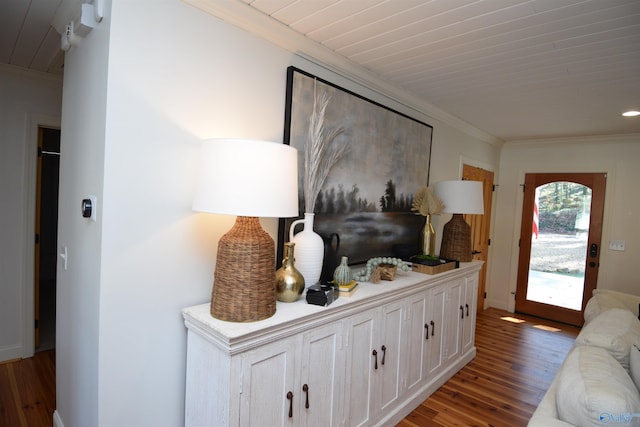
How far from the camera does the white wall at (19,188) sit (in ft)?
8.93

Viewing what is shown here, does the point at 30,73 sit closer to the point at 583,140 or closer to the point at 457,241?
the point at 457,241

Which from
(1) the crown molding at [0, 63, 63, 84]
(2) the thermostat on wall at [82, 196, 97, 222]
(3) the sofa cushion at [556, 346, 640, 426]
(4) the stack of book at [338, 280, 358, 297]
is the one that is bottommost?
(3) the sofa cushion at [556, 346, 640, 426]

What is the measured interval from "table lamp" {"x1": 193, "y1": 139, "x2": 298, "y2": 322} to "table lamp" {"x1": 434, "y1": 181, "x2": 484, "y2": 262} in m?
1.92

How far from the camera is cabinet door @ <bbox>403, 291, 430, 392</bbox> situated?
2.35 m

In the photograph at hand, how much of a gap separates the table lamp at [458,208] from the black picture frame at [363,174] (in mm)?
244

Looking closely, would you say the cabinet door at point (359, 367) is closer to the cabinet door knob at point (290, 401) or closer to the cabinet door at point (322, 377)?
the cabinet door at point (322, 377)

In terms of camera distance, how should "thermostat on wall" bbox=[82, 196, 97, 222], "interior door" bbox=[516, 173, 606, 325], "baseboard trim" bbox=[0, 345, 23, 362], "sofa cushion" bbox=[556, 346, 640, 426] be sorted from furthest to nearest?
1. "interior door" bbox=[516, 173, 606, 325]
2. "baseboard trim" bbox=[0, 345, 23, 362]
3. "thermostat on wall" bbox=[82, 196, 97, 222]
4. "sofa cushion" bbox=[556, 346, 640, 426]

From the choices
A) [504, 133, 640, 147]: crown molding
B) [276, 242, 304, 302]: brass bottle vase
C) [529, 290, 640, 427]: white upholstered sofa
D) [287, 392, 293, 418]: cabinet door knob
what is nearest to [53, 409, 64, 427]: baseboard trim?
[287, 392, 293, 418]: cabinet door knob

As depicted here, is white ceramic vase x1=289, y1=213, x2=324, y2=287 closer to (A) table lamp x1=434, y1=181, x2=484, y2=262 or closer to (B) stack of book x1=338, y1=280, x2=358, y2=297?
(B) stack of book x1=338, y1=280, x2=358, y2=297

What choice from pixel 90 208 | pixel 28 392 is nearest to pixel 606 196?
pixel 90 208

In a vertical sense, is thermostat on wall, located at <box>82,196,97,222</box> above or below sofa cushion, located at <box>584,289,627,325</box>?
above

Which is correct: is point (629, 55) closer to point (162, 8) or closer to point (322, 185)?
point (322, 185)

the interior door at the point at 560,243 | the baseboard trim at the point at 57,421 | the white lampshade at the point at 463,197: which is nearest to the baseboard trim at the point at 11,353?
the baseboard trim at the point at 57,421

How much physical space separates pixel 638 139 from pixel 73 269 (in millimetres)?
5514
